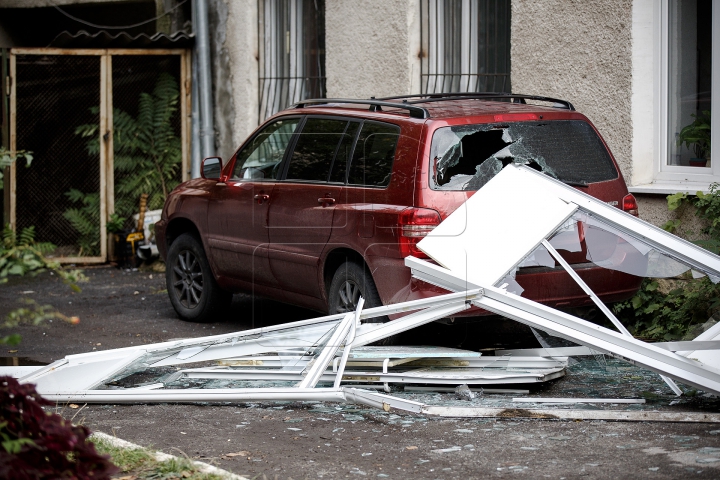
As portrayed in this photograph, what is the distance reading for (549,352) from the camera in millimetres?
6227

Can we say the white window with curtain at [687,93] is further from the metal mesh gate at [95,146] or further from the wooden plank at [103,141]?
the wooden plank at [103,141]

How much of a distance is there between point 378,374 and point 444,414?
2.36 feet

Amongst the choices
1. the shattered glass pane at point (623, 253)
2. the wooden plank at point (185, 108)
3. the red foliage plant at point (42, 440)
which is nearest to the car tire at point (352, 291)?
the shattered glass pane at point (623, 253)

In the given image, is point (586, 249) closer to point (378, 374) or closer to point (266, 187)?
point (378, 374)

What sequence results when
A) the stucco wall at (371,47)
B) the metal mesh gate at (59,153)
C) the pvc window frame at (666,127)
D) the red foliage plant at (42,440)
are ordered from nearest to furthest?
the red foliage plant at (42,440) < the pvc window frame at (666,127) < the stucco wall at (371,47) < the metal mesh gate at (59,153)

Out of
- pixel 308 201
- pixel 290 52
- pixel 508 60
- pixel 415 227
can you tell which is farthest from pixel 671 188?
pixel 290 52

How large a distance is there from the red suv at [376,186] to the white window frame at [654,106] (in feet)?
4.97

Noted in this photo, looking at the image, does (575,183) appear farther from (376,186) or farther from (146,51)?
(146,51)

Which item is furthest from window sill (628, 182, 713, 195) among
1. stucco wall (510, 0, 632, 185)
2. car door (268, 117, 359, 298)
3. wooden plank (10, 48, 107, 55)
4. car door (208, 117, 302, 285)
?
wooden plank (10, 48, 107, 55)

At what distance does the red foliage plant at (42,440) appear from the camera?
3.14 meters

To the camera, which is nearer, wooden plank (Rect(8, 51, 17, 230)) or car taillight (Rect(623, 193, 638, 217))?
car taillight (Rect(623, 193, 638, 217))

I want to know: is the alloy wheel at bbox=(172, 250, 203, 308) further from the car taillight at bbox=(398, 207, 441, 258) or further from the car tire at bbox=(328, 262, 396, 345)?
the car taillight at bbox=(398, 207, 441, 258)

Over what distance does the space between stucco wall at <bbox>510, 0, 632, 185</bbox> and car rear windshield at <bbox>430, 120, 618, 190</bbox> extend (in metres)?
1.80

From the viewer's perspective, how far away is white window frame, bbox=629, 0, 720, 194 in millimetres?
8109
